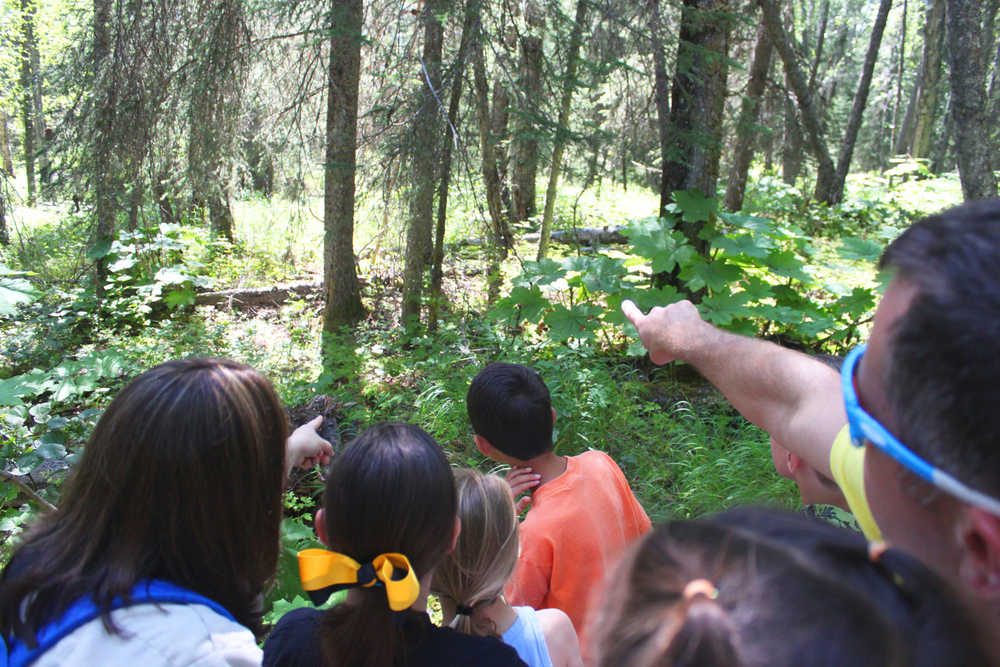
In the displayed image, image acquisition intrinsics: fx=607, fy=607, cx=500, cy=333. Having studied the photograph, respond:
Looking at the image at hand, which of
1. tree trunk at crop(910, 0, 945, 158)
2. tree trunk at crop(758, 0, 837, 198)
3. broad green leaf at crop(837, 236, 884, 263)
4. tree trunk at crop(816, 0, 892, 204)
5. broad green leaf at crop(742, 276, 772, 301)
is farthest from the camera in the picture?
tree trunk at crop(910, 0, 945, 158)

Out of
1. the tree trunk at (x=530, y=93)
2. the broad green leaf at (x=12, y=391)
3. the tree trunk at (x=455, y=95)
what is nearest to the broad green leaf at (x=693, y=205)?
the tree trunk at (x=530, y=93)

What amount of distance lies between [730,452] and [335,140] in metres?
4.49

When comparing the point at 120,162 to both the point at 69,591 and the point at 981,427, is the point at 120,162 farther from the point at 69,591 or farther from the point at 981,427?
the point at 981,427

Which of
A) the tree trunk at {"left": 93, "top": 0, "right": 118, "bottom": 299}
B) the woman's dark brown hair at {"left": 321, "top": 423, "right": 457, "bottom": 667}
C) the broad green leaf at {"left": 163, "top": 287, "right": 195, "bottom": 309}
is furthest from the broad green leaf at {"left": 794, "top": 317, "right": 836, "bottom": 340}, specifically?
the broad green leaf at {"left": 163, "top": 287, "right": 195, "bottom": 309}

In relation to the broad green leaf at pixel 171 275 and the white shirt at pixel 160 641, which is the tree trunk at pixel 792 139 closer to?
the white shirt at pixel 160 641

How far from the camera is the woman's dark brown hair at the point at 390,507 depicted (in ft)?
4.31

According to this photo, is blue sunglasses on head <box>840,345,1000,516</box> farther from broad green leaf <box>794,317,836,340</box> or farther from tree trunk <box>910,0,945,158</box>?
tree trunk <box>910,0,945,158</box>

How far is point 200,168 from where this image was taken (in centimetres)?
577

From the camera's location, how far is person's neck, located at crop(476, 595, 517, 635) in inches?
58.0

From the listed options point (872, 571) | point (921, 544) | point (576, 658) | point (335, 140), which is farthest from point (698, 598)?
point (335, 140)

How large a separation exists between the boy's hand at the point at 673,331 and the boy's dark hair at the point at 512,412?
1.87 ft

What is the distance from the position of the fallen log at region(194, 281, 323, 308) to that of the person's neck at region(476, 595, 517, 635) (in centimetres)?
674

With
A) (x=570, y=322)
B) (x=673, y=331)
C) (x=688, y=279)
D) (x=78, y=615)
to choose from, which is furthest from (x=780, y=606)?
(x=688, y=279)

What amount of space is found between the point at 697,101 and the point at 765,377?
3.47 metres
